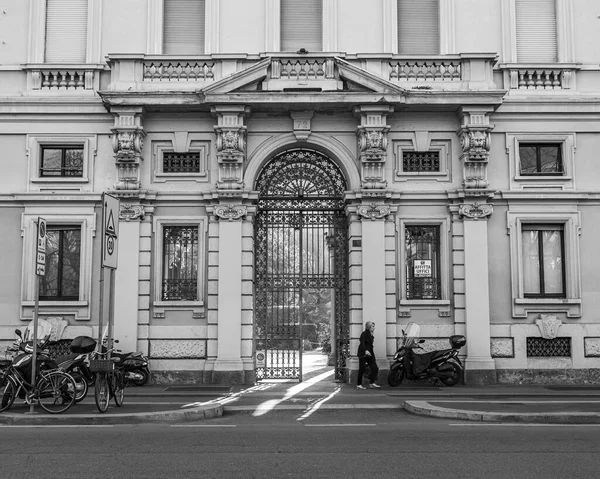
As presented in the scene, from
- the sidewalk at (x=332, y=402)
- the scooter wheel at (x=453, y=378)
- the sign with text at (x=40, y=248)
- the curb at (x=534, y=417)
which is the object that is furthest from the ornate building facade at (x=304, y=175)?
the curb at (x=534, y=417)

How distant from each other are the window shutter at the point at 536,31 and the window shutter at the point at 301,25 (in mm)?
5362

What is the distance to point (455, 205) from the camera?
64.5 feet

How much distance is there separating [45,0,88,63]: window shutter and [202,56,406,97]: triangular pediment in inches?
161

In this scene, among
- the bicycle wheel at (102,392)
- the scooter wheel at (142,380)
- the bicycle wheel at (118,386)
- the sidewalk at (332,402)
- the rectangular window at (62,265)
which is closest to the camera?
the sidewalk at (332,402)

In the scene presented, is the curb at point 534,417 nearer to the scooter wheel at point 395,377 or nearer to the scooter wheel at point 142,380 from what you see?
the scooter wheel at point 395,377

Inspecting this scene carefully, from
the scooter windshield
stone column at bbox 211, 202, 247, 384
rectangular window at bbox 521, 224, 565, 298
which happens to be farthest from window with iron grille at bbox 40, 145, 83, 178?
rectangular window at bbox 521, 224, 565, 298

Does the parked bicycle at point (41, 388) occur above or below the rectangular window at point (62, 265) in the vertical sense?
below

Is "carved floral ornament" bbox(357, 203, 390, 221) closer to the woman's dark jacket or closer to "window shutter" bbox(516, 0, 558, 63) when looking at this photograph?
the woman's dark jacket

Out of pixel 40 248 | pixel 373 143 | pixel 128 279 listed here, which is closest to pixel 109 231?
pixel 40 248

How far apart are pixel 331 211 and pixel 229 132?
11.2 feet

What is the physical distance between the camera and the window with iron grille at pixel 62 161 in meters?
20.0

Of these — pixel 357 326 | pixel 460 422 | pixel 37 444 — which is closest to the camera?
pixel 37 444

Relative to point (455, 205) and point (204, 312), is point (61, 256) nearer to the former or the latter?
point (204, 312)

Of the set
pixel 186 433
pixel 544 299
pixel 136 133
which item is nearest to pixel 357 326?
pixel 544 299
